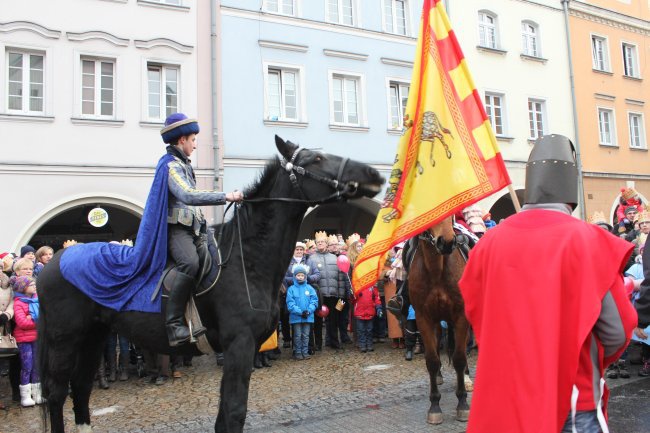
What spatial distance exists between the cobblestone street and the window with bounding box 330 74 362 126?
10.1 meters

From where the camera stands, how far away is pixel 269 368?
9266mm

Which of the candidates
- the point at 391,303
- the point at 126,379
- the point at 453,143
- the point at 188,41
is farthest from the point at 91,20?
the point at 453,143

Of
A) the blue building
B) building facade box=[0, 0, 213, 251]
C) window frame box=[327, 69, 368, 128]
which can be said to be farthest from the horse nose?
window frame box=[327, 69, 368, 128]

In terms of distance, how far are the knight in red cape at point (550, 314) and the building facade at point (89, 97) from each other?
12999 millimetres

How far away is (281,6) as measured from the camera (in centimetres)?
1700

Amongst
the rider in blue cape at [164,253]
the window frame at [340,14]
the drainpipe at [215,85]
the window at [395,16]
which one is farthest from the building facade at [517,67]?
the rider in blue cape at [164,253]

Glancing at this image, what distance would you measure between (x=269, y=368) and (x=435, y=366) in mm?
3980

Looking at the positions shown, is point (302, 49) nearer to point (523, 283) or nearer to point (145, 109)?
point (145, 109)

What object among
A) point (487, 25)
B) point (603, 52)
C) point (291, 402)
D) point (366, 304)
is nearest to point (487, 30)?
point (487, 25)

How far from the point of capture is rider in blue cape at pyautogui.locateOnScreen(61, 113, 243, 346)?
419cm

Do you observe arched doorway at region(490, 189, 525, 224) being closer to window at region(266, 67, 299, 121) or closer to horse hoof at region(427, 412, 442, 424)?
window at region(266, 67, 299, 121)

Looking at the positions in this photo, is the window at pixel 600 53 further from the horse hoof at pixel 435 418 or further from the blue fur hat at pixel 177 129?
the blue fur hat at pixel 177 129

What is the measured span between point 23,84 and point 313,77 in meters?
7.99

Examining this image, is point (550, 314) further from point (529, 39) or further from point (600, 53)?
point (600, 53)
